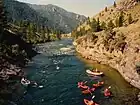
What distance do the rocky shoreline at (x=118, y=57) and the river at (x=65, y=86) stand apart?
2029mm

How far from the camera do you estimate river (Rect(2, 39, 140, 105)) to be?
50.4 meters

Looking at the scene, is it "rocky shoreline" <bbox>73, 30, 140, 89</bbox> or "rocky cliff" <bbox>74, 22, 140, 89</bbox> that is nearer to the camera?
"rocky shoreline" <bbox>73, 30, 140, 89</bbox>

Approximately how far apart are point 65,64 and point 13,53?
19967 millimetres

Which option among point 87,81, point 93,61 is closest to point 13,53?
point 87,81

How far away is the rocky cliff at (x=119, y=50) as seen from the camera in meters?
65.1

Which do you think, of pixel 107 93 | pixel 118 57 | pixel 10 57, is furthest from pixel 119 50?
pixel 10 57

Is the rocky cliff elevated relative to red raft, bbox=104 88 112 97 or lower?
elevated

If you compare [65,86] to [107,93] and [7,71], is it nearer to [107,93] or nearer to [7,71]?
[107,93]

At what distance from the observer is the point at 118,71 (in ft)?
252

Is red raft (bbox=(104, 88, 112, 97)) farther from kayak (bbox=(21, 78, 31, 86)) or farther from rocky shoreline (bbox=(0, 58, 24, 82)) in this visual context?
rocky shoreline (bbox=(0, 58, 24, 82))

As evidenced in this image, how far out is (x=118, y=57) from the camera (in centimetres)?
8212

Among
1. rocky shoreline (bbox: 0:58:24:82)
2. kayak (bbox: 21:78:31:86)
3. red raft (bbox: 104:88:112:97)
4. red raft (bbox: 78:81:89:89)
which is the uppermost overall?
rocky shoreline (bbox: 0:58:24:82)

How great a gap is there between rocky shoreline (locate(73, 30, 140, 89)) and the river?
6.66 feet

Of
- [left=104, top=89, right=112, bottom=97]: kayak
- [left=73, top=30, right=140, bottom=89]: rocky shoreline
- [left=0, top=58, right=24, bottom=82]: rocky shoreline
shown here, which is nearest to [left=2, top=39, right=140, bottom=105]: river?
[left=104, top=89, right=112, bottom=97]: kayak
